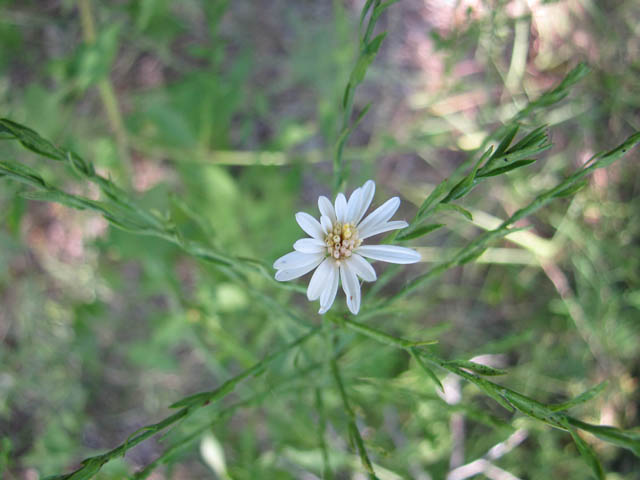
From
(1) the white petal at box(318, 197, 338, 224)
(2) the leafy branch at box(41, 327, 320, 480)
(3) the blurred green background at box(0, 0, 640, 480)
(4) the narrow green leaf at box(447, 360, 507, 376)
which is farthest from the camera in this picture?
(3) the blurred green background at box(0, 0, 640, 480)

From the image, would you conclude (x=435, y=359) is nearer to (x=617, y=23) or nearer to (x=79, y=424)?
(x=79, y=424)

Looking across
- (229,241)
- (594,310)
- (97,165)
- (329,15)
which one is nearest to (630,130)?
(594,310)

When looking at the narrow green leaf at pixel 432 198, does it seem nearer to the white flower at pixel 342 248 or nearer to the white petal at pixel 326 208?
the white flower at pixel 342 248

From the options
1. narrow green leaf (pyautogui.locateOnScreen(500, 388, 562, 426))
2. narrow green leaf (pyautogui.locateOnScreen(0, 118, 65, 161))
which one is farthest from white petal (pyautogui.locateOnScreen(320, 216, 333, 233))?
narrow green leaf (pyautogui.locateOnScreen(0, 118, 65, 161))

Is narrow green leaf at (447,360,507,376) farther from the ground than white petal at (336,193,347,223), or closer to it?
closer to it

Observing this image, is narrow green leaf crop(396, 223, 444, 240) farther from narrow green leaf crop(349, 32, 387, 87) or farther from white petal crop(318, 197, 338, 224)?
narrow green leaf crop(349, 32, 387, 87)

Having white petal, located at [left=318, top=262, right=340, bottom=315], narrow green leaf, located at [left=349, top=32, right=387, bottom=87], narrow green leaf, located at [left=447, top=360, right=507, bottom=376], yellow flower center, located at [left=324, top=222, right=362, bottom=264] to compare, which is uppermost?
narrow green leaf, located at [left=349, top=32, right=387, bottom=87]
